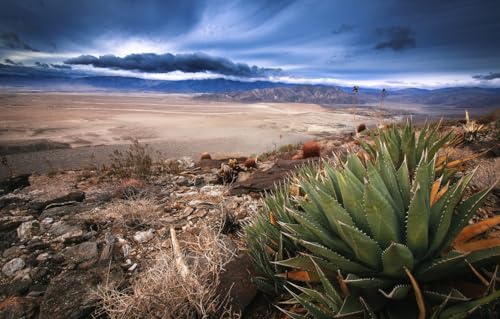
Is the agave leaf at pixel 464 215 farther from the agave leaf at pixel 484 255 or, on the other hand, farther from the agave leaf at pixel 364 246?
the agave leaf at pixel 364 246

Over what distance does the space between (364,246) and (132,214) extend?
156 inches

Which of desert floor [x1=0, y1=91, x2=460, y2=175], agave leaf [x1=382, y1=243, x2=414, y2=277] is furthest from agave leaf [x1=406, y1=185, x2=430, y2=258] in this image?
desert floor [x1=0, y1=91, x2=460, y2=175]

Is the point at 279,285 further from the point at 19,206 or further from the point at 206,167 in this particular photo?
the point at 206,167

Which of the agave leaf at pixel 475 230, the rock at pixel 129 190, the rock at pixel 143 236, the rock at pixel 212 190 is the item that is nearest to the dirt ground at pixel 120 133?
the agave leaf at pixel 475 230

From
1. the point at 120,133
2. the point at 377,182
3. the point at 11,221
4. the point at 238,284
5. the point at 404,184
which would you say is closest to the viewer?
the point at 377,182

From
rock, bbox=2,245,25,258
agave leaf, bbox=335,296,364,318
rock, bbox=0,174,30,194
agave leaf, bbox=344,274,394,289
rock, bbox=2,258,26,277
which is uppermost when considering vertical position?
agave leaf, bbox=344,274,394,289

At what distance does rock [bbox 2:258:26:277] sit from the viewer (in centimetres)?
288

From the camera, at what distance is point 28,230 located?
3793 millimetres

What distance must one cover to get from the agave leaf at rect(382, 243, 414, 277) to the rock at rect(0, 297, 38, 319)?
303 cm

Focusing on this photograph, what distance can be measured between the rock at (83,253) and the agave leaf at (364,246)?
3204 mm

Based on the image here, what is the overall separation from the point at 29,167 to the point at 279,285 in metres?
14.0

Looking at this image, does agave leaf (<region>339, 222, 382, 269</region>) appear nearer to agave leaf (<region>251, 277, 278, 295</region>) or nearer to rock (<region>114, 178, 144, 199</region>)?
agave leaf (<region>251, 277, 278, 295</region>)

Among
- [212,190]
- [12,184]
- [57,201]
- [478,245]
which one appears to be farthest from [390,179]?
[12,184]

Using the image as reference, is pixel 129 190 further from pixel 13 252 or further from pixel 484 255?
pixel 484 255
